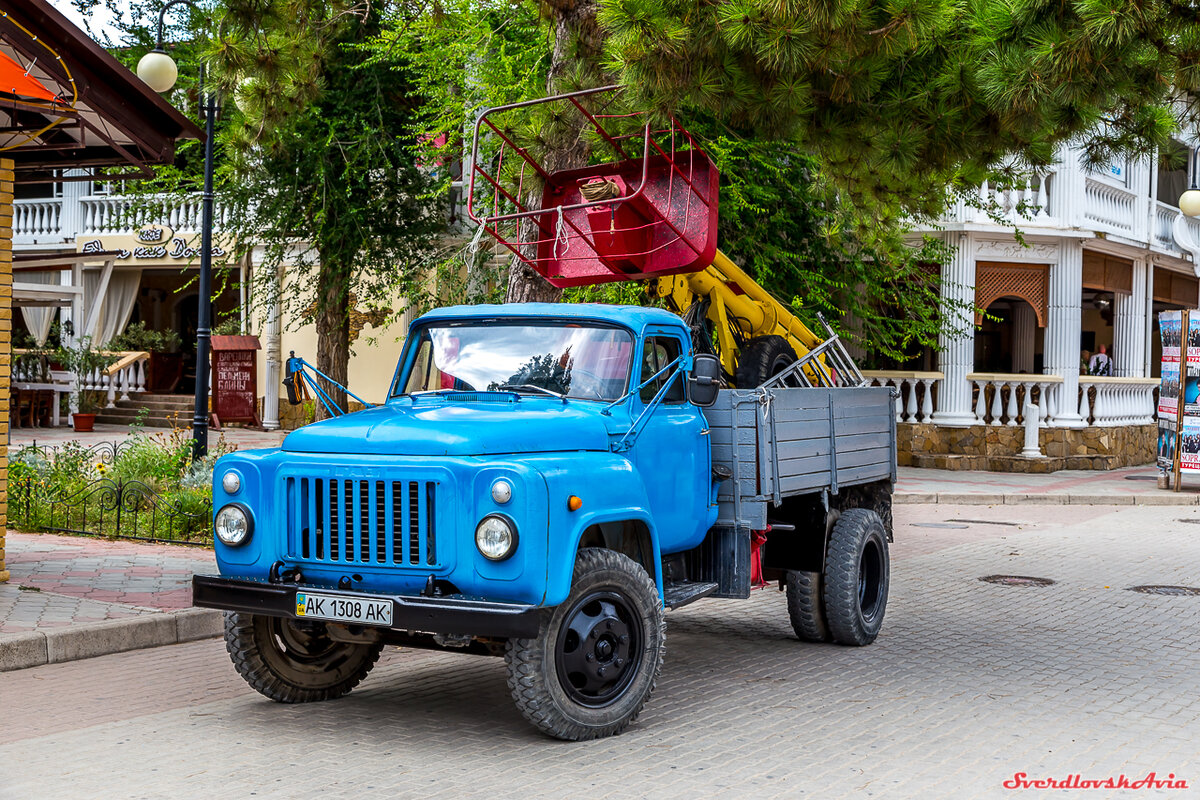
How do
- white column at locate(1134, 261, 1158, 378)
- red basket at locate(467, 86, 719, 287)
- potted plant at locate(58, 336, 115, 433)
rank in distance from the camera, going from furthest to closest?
1. potted plant at locate(58, 336, 115, 433)
2. white column at locate(1134, 261, 1158, 378)
3. red basket at locate(467, 86, 719, 287)

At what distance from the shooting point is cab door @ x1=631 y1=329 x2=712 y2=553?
6832 millimetres

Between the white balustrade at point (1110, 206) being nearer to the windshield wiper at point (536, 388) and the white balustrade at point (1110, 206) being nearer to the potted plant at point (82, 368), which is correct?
the windshield wiper at point (536, 388)

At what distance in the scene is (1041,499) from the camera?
1933 centimetres

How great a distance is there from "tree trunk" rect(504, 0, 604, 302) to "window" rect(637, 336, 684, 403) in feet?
14.5

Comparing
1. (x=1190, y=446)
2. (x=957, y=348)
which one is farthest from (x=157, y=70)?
(x=1190, y=446)

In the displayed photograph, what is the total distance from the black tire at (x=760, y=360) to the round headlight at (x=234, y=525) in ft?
18.3

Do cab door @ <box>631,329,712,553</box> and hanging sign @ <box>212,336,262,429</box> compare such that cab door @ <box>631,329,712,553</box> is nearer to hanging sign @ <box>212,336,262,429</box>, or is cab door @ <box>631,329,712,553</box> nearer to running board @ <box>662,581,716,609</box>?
running board @ <box>662,581,716,609</box>

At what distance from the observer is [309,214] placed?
22.4m

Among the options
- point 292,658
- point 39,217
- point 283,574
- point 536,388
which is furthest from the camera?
point 39,217

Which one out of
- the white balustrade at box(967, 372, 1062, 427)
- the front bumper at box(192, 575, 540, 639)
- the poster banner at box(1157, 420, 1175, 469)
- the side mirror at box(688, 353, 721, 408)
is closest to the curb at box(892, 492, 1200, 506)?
the poster banner at box(1157, 420, 1175, 469)

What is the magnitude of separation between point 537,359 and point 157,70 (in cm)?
954

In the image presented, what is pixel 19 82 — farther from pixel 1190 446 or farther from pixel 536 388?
pixel 1190 446

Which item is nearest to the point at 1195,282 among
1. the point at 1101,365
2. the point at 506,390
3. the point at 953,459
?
the point at 1101,365

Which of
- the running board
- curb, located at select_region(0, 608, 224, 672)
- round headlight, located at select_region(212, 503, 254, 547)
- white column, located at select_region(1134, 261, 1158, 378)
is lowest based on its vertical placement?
curb, located at select_region(0, 608, 224, 672)
